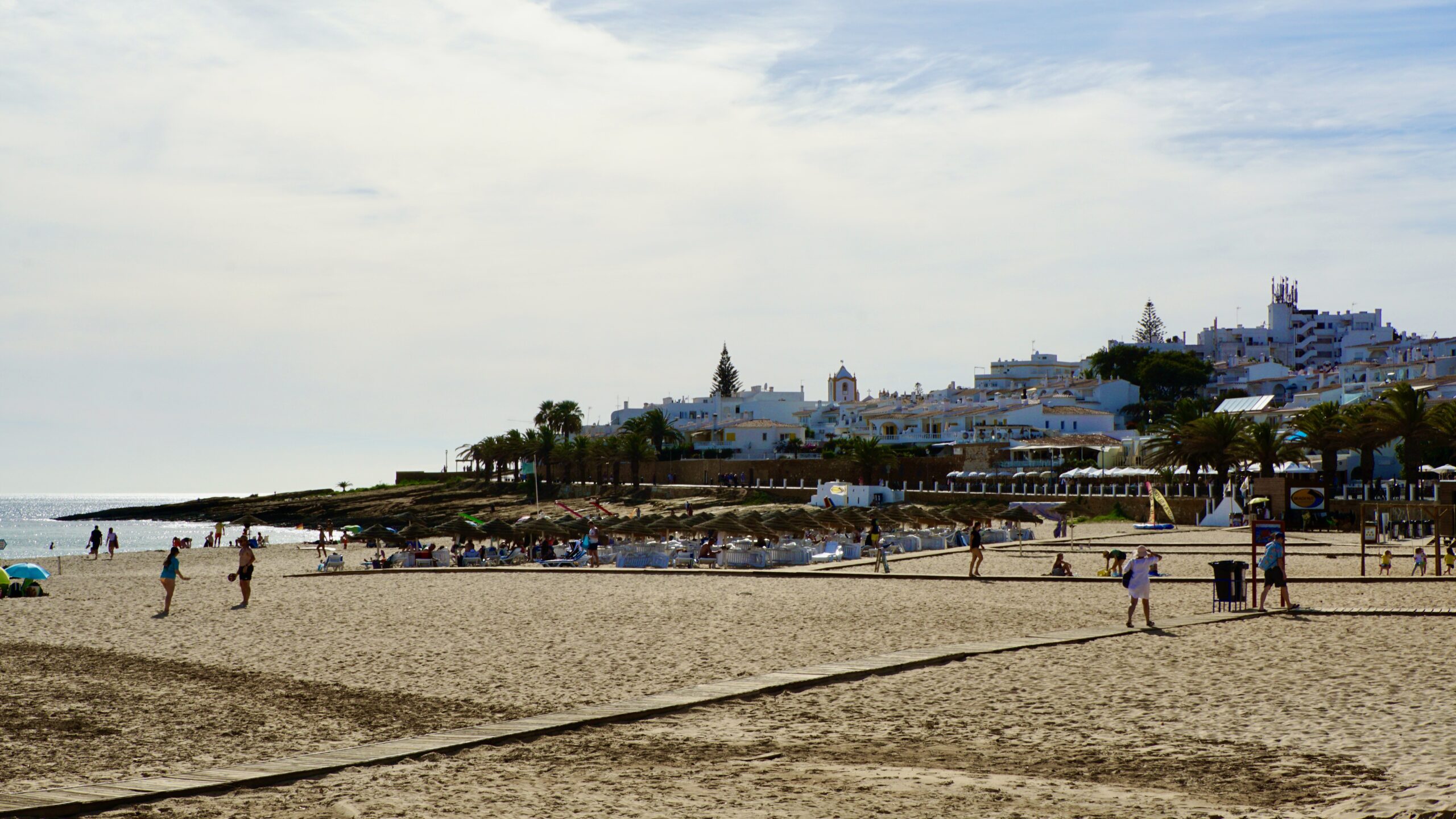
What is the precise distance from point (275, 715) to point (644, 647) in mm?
4983

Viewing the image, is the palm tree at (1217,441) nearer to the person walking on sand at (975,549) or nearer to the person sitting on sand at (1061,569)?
the person sitting on sand at (1061,569)

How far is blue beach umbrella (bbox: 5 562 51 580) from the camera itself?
1062 inches

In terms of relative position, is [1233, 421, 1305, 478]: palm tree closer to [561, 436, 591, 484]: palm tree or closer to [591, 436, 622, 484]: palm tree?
[591, 436, 622, 484]: palm tree

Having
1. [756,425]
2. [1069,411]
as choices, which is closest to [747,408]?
[756,425]

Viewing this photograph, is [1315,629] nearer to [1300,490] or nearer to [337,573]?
[1300,490]

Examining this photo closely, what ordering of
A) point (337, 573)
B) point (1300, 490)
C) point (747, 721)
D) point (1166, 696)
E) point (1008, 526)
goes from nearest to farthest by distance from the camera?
point (747, 721) → point (1166, 696) → point (1300, 490) → point (337, 573) → point (1008, 526)

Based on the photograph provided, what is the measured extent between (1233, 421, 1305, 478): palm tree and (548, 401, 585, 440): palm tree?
5979 cm

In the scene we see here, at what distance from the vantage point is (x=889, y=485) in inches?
2665

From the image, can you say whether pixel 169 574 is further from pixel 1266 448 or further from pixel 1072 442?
pixel 1072 442

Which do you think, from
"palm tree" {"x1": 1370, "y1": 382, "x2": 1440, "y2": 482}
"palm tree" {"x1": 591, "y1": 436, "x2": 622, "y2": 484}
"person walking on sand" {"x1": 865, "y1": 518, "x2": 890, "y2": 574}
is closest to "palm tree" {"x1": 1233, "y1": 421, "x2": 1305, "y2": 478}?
"palm tree" {"x1": 1370, "y1": 382, "x2": 1440, "y2": 482}

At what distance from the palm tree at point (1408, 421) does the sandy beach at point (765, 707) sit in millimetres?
25679

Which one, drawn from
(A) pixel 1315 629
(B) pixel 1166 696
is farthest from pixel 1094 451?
(B) pixel 1166 696

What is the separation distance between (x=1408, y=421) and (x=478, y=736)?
1683 inches

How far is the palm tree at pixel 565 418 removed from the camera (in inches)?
3880
